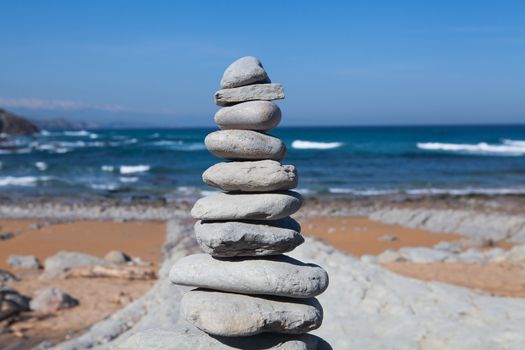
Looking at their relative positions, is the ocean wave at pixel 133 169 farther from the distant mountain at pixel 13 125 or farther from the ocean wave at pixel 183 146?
the distant mountain at pixel 13 125

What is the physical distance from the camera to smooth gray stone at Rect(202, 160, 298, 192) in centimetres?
518

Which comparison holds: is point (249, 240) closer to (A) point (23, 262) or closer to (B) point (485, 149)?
(A) point (23, 262)

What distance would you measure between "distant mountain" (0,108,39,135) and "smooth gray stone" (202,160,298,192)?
3563 inches

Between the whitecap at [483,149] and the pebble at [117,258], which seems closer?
the pebble at [117,258]

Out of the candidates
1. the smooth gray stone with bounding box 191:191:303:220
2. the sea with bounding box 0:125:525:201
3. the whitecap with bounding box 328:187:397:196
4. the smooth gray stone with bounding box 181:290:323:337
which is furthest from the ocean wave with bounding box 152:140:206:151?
the smooth gray stone with bounding box 181:290:323:337

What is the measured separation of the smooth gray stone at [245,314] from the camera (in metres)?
4.89

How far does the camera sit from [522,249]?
43.9ft

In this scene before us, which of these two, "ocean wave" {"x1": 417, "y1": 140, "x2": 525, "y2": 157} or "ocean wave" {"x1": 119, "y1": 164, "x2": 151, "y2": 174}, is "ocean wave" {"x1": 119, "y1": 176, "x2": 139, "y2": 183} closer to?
"ocean wave" {"x1": 119, "y1": 164, "x2": 151, "y2": 174}

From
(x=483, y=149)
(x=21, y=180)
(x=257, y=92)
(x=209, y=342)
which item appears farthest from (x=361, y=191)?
(x=483, y=149)

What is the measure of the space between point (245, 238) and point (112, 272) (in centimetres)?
824

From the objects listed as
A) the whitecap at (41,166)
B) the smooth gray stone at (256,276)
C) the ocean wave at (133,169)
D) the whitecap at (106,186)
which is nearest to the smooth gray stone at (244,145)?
the smooth gray stone at (256,276)

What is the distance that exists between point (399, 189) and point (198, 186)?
403 inches

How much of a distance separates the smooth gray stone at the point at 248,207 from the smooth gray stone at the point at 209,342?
1.02 meters

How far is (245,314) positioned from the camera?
490 centimetres
